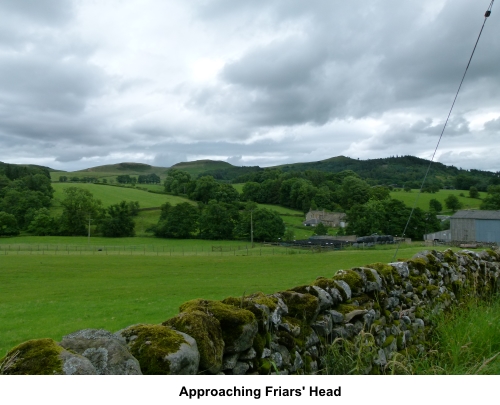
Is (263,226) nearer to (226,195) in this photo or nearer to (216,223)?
(216,223)

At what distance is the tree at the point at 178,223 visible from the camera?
312 ft

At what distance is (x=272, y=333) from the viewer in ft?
13.4

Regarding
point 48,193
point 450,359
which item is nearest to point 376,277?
point 450,359

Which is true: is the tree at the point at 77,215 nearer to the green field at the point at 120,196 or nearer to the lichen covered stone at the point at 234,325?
the green field at the point at 120,196

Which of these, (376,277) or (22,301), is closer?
(376,277)

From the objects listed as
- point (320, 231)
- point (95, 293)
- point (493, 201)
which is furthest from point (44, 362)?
point (493, 201)

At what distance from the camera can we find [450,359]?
4.84 metres

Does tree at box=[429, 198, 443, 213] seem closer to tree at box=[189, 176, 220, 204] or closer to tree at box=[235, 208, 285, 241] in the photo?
tree at box=[235, 208, 285, 241]

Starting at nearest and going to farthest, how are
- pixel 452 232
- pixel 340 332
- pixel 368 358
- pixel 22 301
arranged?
pixel 368 358 < pixel 340 332 < pixel 22 301 < pixel 452 232

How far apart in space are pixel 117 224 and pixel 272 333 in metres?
99.0

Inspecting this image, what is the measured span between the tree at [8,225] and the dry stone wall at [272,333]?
4192 inches

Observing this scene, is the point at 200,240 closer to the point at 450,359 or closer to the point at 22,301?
the point at 22,301

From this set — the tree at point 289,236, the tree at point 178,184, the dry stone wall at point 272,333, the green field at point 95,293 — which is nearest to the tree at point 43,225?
the tree at point 178,184

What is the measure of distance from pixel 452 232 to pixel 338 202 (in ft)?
226
